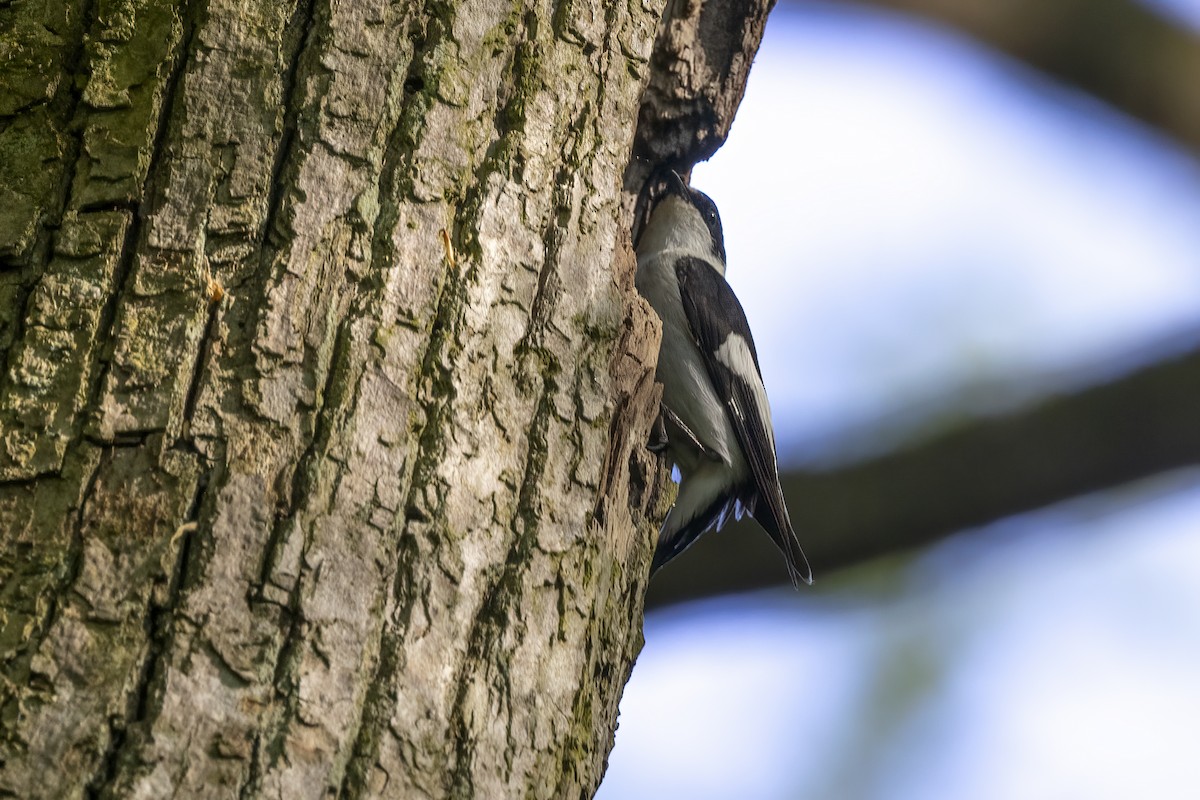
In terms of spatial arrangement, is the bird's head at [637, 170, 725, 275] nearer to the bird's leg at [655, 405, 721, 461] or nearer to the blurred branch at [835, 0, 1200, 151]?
the bird's leg at [655, 405, 721, 461]

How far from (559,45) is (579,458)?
0.81m

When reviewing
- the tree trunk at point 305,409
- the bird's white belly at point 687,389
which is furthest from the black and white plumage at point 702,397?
the tree trunk at point 305,409

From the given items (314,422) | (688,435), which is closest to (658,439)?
(688,435)

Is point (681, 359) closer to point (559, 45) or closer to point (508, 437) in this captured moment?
point (559, 45)

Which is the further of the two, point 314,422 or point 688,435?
point 688,435

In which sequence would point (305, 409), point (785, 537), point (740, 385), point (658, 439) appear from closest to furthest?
point (305, 409), point (658, 439), point (785, 537), point (740, 385)

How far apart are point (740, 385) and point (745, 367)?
116mm

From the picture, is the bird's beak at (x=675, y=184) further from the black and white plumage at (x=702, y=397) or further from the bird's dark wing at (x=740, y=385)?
the bird's dark wing at (x=740, y=385)

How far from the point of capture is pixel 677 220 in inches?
155

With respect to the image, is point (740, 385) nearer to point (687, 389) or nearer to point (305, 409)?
point (687, 389)

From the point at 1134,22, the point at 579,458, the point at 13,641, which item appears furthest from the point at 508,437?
the point at 1134,22

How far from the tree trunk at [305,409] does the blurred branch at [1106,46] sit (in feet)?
8.06

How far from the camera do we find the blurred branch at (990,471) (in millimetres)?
3584

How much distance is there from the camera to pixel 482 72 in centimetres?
212
